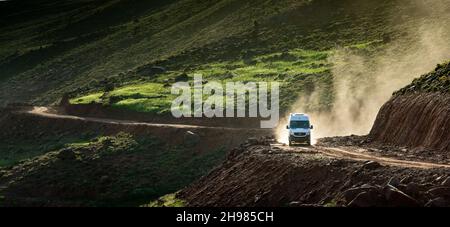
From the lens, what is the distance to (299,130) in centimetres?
5256

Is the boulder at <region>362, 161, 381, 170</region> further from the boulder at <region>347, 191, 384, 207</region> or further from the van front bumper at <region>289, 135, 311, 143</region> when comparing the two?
the van front bumper at <region>289, 135, 311, 143</region>

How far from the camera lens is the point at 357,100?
8525 centimetres

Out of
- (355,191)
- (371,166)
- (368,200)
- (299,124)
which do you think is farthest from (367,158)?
(299,124)

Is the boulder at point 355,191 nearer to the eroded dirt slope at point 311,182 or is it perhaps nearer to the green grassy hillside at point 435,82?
the eroded dirt slope at point 311,182

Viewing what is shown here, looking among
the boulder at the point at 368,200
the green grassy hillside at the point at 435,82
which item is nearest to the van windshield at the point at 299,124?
the green grassy hillside at the point at 435,82

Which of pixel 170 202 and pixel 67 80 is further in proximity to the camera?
pixel 67 80

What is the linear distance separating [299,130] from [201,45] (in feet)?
269

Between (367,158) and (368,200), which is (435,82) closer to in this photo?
(367,158)

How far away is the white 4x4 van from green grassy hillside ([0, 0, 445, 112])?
32790mm

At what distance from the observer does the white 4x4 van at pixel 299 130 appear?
5216 centimetres

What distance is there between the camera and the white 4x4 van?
52.2 m
